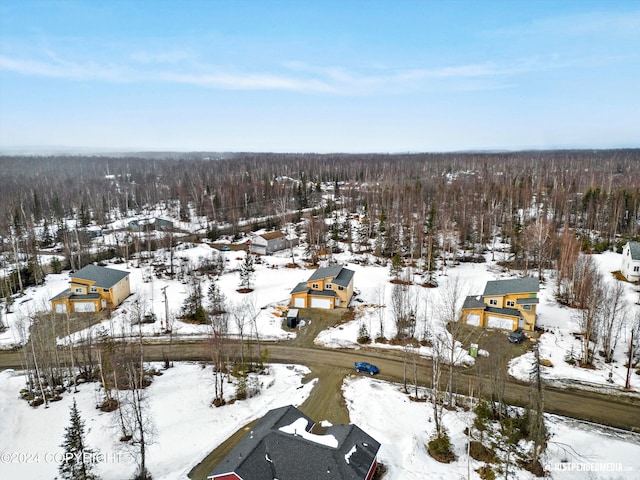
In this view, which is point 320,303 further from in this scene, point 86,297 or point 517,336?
point 86,297

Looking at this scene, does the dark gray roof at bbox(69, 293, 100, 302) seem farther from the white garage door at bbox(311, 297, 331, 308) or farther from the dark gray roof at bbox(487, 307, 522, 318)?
the dark gray roof at bbox(487, 307, 522, 318)

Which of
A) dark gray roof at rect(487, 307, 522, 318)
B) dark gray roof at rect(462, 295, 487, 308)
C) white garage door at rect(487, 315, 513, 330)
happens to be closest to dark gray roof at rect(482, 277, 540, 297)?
dark gray roof at rect(462, 295, 487, 308)

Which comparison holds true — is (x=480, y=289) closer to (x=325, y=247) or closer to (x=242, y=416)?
(x=325, y=247)

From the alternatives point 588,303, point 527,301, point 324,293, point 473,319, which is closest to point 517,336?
point 527,301

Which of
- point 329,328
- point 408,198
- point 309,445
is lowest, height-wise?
point 329,328

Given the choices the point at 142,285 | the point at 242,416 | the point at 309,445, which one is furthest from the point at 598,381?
the point at 142,285
